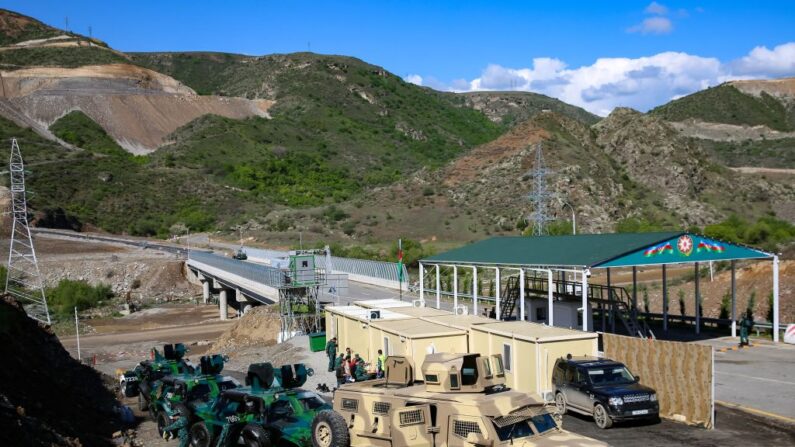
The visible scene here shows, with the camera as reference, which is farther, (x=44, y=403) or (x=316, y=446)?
(x=44, y=403)

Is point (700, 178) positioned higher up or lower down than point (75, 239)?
higher up

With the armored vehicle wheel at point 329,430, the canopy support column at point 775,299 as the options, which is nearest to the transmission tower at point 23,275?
the armored vehicle wheel at point 329,430

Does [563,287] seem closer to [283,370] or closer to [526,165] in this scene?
[283,370]

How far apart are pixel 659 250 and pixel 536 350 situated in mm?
8973

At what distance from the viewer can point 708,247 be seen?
86.1 feet

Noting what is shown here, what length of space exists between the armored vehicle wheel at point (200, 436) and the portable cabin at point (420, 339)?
6.71 meters

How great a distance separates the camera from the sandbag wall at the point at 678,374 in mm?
16828

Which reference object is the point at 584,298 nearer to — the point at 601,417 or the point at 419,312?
the point at 419,312

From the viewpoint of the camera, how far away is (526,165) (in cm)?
9212

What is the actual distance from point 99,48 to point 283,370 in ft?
664

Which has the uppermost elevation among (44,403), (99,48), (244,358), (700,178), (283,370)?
(99,48)

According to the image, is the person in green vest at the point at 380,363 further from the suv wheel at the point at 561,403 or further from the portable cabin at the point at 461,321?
the suv wheel at the point at 561,403

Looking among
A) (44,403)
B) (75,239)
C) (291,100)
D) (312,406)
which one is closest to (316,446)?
(312,406)

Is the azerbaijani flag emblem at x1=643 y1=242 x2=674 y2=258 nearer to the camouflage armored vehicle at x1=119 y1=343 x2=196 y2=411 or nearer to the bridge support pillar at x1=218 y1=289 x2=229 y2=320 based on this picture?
the camouflage armored vehicle at x1=119 y1=343 x2=196 y2=411
